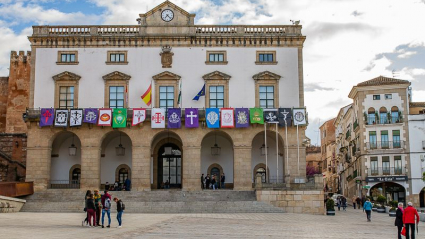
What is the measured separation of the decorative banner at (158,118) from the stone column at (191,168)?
2.35 meters

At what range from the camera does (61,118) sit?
41.8 meters

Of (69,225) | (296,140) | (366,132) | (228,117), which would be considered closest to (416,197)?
(366,132)

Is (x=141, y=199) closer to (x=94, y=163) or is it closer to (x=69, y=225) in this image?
(x=94, y=163)

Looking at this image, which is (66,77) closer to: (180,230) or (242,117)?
(242,117)

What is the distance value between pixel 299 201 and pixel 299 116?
698 cm

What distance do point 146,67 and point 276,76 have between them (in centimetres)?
940

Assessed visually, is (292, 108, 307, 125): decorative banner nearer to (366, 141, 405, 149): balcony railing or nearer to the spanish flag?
the spanish flag

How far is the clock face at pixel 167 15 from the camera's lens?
1726 inches

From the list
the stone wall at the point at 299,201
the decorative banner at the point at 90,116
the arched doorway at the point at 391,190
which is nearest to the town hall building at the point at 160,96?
the decorative banner at the point at 90,116

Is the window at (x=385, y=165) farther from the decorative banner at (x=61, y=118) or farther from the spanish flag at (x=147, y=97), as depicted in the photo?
the decorative banner at (x=61, y=118)

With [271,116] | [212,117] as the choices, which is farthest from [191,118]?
[271,116]

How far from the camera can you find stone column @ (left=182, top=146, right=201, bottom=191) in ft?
137

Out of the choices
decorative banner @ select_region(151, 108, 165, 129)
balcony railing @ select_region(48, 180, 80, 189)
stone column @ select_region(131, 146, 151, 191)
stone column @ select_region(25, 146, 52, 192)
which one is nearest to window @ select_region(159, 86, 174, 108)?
decorative banner @ select_region(151, 108, 165, 129)

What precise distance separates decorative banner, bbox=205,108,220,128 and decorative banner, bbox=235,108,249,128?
4.40ft
